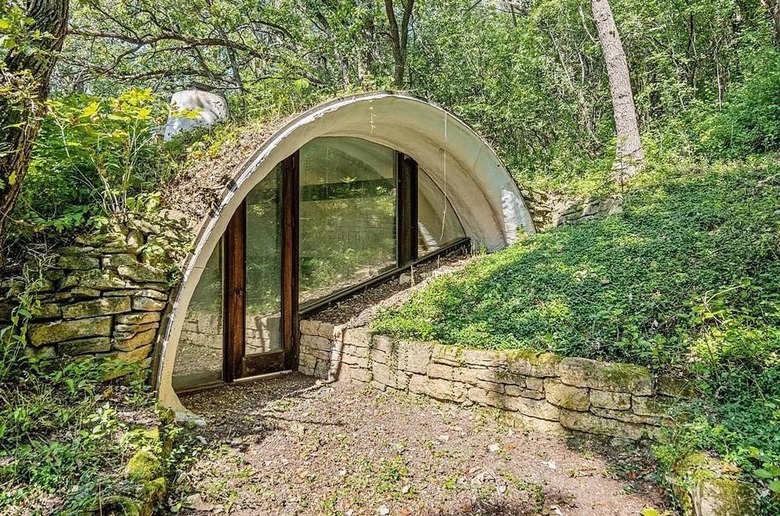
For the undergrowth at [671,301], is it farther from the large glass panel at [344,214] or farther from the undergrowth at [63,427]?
the undergrowth at [63,427]

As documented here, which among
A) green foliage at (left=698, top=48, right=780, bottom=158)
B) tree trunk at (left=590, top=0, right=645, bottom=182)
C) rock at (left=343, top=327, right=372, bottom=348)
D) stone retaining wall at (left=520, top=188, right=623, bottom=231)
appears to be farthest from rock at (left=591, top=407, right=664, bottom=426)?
green foliage at (left=698, top=48, right=780, bottom=158)

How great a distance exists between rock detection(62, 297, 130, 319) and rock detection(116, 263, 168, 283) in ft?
0.55

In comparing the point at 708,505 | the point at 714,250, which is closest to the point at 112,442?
the point at 708,505

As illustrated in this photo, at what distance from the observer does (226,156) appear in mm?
4172

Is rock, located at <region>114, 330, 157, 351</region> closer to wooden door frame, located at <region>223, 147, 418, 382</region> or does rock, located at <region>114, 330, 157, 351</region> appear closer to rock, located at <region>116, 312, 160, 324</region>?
rock, located at <region>116, 312, 160, 324</region>

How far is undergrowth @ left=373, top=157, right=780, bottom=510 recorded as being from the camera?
2635mm

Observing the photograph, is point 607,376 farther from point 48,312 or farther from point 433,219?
point 433,219

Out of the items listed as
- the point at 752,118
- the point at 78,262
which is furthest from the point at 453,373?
the point at 752,118

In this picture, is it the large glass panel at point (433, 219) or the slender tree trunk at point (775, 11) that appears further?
the large glass panel at point (433, 219)

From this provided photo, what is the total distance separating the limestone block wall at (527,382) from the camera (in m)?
3.07

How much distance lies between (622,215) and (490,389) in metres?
3.36

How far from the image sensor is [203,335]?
4.64 metres

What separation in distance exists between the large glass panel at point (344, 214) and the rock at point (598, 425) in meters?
3.32

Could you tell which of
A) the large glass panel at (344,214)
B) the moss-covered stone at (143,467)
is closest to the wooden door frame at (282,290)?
the large glass panel at (344,214)
